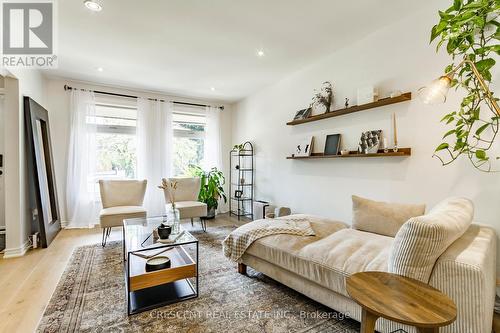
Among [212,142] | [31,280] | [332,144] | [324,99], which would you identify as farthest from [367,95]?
[31,280]

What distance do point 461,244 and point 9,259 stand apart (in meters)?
4.33

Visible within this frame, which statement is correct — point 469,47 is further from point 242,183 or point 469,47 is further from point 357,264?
point 242,183

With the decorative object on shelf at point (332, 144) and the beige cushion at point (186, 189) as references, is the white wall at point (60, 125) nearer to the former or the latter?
the beige cushion at point (186, 189)

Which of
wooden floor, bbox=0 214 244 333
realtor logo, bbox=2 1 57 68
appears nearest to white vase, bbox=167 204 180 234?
wooden floor, bbox=0 214 244 333

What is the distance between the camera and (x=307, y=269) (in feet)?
6.23

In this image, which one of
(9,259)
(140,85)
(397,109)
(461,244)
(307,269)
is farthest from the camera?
(140,85)

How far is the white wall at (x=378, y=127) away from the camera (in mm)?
2234

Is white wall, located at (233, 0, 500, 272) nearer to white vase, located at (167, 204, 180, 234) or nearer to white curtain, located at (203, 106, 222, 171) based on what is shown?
white curtain, located at (203, 106, 222, 171)

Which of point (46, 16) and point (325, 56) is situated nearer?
point (46, 16)

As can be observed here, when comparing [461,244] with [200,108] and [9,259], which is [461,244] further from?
[200,108]

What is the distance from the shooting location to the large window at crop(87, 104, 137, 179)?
14.7 ft

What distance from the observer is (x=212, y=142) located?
213 inches

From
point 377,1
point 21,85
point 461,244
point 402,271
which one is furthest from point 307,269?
point 21,85

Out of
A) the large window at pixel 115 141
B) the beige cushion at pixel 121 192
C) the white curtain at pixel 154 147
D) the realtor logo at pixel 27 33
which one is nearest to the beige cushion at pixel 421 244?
the realtor logo at pixel 27 33
